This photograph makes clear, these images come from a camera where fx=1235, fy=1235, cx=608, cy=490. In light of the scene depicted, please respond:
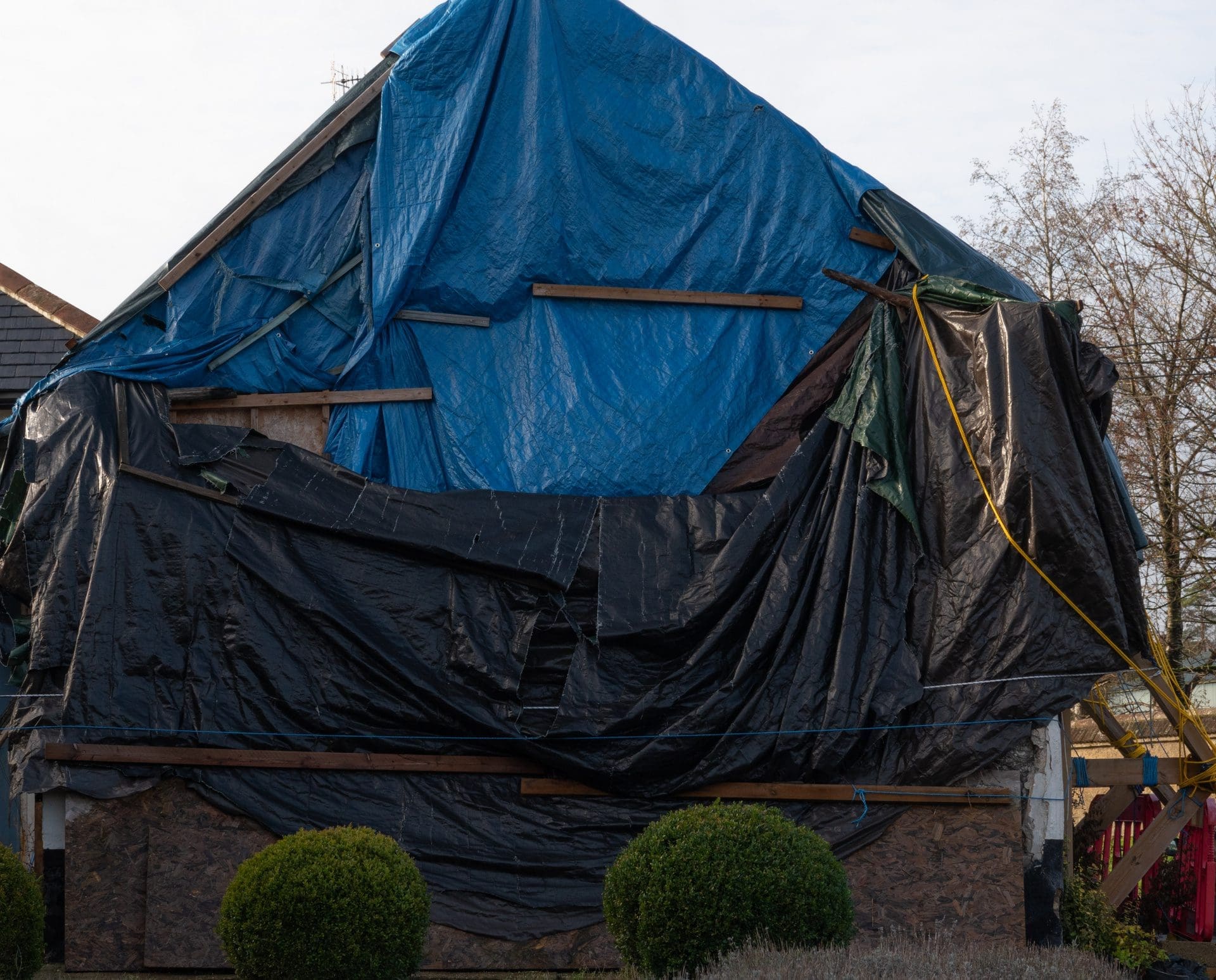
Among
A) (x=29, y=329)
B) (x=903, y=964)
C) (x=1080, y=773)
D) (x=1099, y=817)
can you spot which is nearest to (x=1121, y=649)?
(x=1080, y=773)

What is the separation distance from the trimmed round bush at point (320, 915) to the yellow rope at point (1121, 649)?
393 centimetres

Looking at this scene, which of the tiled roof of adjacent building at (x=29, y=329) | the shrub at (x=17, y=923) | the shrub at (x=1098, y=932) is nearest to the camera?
the shrub at (x=17, y=923)

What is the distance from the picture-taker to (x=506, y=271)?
329 inches

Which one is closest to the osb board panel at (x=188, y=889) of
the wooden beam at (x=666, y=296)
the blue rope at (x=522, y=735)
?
the blue rope at (x=522, y=735)

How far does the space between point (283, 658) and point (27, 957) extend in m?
2.08

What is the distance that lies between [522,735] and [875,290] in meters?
3.56

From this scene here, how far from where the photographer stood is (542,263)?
837cm

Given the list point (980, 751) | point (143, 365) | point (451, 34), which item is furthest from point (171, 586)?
point (980, 751)

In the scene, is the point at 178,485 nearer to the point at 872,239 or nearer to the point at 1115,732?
the point at 872,239

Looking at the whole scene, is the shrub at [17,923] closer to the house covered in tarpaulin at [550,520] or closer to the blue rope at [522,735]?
the house covered in tarpaulin at [550,520]

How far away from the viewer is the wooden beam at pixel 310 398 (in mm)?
8234

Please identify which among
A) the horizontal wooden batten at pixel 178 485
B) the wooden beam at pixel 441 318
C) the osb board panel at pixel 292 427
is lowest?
the horizontal wooden batten at pixel 178 485

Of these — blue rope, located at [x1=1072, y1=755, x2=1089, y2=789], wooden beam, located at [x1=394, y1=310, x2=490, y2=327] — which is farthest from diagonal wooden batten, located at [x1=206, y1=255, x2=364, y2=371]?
blue rope, located at [x1=1072, y1=755, x2=1089, y2=789]

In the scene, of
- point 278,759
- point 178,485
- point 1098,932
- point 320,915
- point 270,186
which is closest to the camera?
point 320,915
